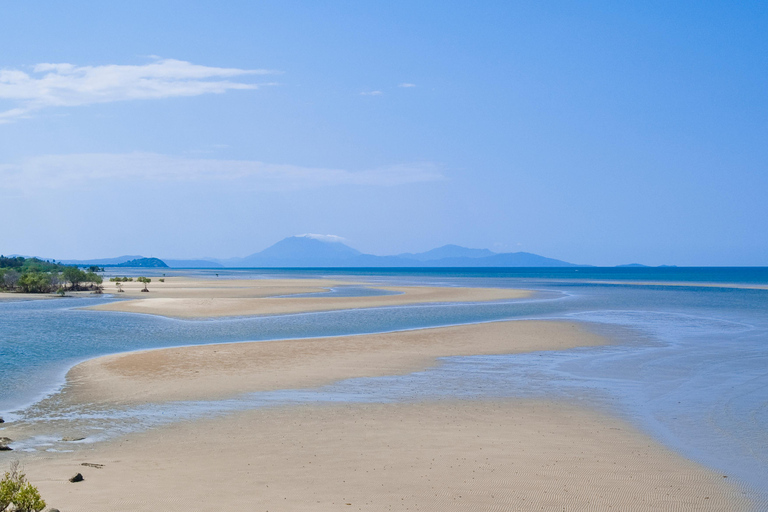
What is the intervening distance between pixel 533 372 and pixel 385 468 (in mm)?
10571

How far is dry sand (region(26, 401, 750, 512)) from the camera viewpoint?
8.51 meters

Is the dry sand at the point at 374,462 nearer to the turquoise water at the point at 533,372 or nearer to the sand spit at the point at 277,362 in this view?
the sand spit at the point at 277,362

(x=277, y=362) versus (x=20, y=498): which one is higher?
(x=20, y=498)

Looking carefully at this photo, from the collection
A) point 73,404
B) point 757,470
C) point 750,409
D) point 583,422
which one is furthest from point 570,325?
point 73,404

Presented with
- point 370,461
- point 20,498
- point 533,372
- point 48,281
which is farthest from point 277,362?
point 48,281

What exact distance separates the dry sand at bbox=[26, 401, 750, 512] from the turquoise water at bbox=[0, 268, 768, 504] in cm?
118

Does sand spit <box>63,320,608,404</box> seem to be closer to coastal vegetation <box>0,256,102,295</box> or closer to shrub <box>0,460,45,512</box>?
shrub <box>0,460,45,512</box>

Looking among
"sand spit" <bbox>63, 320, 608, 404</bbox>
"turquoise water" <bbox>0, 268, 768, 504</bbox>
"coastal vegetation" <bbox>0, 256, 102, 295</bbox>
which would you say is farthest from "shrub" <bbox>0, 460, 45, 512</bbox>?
"coastal vegetation" <bbox>0, 256, 102, 295</bbox>

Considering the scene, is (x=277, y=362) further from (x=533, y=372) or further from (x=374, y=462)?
(x=374, y=462)

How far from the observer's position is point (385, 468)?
10000 millimetres

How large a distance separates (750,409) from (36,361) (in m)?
21.8

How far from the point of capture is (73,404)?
14.7 metres

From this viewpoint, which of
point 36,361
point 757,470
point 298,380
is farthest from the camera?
point 36,361

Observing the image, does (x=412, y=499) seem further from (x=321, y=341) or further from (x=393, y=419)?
(x=321, y=341)
